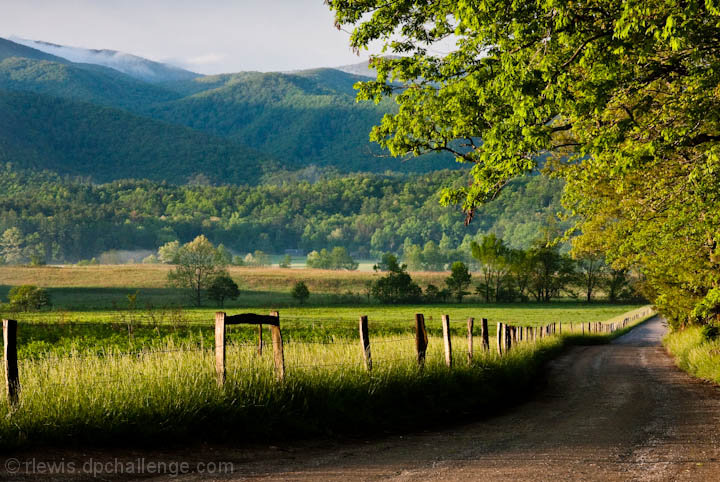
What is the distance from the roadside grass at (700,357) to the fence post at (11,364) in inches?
716

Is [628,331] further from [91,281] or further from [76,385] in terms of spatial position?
[91,281]

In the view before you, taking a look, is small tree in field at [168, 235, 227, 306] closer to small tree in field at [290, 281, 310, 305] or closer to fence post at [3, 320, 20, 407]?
small tree in field at [290, 281, 310, 305]

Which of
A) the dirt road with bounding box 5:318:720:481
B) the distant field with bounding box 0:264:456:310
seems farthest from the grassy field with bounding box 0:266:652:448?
the distant field with bounding box 0:264:456:310

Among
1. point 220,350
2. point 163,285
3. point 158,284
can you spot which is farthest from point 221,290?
point 220,350

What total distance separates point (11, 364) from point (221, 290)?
98.5 m

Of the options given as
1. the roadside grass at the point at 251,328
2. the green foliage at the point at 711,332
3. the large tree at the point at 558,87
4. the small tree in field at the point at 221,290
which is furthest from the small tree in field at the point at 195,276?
the large tree at the point at 558,87

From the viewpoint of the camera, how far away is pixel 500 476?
7.80m

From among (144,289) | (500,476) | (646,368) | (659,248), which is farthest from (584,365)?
(144,289)

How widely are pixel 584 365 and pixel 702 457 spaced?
18.7 m

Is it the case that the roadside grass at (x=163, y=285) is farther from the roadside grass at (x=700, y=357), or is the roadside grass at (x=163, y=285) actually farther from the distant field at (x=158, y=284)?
the roadside grass at (x=700, y=357)

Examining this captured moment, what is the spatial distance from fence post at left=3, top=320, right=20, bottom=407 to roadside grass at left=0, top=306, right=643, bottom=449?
106 mm

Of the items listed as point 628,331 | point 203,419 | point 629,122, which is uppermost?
point 629,122

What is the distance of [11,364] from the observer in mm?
8523

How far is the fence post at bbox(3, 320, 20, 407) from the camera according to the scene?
8.36 m
